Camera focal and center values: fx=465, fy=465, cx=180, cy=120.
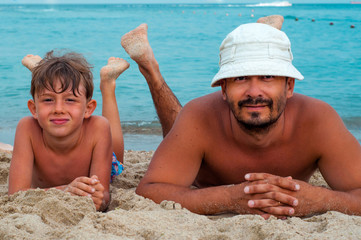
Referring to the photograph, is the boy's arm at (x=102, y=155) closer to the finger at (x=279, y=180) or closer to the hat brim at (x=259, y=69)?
the finger at (x=279, y=180)

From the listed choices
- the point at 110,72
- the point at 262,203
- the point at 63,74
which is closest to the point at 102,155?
the point at 63,74

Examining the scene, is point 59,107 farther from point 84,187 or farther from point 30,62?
point 30,62

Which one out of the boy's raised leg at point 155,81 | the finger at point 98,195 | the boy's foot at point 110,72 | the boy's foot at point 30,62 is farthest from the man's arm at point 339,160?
the boy's foot at point 30,62

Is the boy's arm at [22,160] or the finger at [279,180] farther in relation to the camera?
the boy's arm at [22,160]

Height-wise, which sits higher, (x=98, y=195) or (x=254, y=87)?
(x=254, y=87)

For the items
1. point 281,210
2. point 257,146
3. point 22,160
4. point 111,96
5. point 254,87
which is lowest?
point 281,210

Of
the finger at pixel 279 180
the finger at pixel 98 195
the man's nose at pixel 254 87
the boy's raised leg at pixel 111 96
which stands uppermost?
the man's nose at pixel 254 87

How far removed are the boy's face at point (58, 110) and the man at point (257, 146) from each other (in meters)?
0.62

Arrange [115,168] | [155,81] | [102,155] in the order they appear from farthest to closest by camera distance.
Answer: [155,81]
[115,168]
[102,155]

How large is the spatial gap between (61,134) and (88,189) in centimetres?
51

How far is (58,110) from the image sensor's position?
2.90 meters

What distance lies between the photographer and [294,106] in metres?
2.83

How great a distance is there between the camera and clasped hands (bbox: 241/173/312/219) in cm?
243

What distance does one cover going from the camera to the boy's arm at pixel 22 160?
9.63 feet
